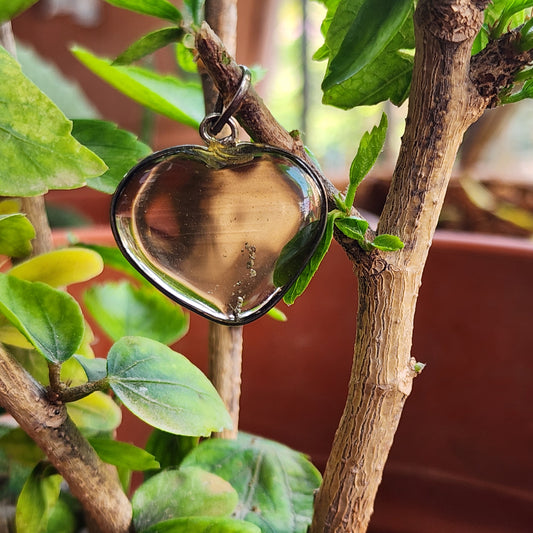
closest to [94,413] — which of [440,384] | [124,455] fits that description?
[124,455]

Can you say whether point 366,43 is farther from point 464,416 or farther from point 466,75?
point 464,416

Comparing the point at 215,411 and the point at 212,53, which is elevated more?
the point at 212,53

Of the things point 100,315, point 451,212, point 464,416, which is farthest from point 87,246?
point 451,212

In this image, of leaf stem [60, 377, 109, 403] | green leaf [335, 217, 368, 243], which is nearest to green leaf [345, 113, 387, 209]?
green leaf [335, 217, 368, 243]

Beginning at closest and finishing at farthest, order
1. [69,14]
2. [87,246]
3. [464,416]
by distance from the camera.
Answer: [87,246] < [464,416] < [69,14]

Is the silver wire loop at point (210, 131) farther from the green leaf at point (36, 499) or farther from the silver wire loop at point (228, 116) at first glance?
the green leaf at point (36, 499)

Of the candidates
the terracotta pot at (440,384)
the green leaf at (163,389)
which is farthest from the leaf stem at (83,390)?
the terracotta pot at (440,384)

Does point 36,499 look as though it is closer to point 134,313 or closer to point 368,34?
point 134,313
